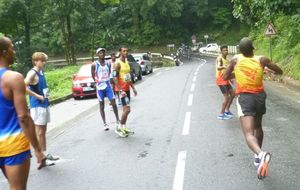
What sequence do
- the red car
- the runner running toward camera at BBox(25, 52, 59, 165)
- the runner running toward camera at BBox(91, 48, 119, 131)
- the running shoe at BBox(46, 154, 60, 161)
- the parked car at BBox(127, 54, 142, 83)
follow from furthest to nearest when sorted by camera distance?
the parked car at BBox(127, 54, 142, 83) → the red car → the runner running toward camera at BBox(91, 48, 119, 131) → the running shoe at BBox(46, 154, 60, 161) → the runner running toward camera at BBox(25, 52, 59, 165)

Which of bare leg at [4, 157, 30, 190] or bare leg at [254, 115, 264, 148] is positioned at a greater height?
bare leg at [4, 157, 30, 190]

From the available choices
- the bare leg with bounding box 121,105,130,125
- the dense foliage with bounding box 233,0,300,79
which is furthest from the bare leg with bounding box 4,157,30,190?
A: the dense foliage with bounding box 233,0,300,79

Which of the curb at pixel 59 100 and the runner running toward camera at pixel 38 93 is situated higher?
the runner running toward camera at pixel 38 93

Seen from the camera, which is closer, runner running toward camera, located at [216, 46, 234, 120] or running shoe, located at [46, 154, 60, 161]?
running shoe, located at [46, 154, 60, 161]

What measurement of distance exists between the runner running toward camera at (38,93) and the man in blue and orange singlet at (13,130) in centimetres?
371

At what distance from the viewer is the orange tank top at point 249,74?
6.51 meters

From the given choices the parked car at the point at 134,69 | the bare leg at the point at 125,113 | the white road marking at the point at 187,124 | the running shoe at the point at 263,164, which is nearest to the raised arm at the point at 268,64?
the running shoe at the point at 263,164

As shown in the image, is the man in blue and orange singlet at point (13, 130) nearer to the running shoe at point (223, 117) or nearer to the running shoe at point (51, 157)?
the running shoe at point (51, 157)

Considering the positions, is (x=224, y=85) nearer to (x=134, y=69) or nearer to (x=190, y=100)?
(x=190, y=100)

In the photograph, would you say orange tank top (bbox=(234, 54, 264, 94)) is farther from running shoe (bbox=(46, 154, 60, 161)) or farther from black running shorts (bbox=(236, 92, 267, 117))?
running shoe (bbox=(46, 154, 60, 161))

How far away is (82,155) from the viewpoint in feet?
29.2

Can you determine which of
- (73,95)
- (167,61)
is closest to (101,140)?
(73,95)

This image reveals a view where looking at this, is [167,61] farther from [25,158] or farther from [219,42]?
[25,158]

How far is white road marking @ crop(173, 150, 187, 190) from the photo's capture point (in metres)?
6.38
